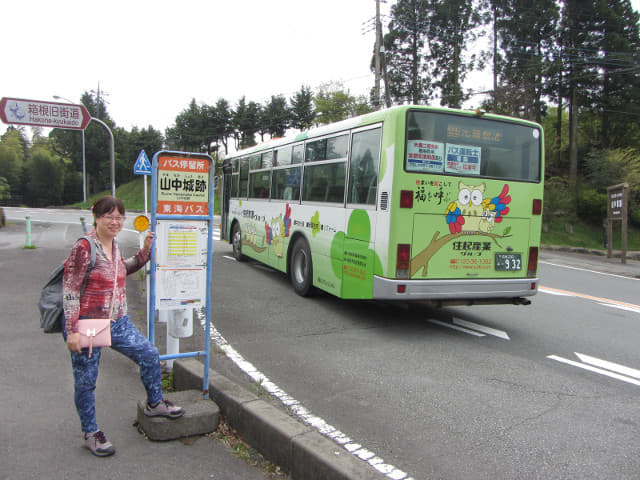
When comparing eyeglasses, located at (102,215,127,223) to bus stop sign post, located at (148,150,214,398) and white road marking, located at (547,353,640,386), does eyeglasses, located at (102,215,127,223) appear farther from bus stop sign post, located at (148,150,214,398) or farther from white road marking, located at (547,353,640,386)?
white road marking, located at (547,353,640,386)

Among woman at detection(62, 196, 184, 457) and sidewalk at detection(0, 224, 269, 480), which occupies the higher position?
woman at detection(62, 196, 184, 457)

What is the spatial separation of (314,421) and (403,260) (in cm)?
291

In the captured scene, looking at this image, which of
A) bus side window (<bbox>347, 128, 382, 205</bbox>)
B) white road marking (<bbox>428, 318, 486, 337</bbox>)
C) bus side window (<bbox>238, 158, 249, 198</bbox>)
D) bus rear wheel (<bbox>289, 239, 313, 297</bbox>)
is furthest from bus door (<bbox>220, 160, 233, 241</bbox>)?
white road marking (<bbox>428, 318, 486, 337</bbox>)

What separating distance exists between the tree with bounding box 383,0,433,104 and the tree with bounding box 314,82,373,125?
32.9 feet

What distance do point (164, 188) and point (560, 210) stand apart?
30478 mm

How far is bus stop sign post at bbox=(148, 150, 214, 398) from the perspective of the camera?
12.5ft

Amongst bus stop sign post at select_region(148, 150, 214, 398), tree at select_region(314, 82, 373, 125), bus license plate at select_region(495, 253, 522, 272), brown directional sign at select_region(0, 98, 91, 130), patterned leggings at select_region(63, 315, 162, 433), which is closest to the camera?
patterned leggings at select_region(63, 315, 162, 433)

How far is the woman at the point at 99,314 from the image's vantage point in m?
3.00

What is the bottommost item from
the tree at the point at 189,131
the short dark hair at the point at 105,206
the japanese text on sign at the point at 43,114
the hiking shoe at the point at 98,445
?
the hiking shoe at the point at 98,445

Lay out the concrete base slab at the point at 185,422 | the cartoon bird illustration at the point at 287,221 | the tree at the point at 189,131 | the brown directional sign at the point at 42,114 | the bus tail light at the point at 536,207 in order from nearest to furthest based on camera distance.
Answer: the concrete base slab at the point at 185,422
the bus tail light at the point at 536,207
the brown directional sign at the point at 42,114
the cartoon bird illustration at the point at 287,221
the tree at the point at 189,131

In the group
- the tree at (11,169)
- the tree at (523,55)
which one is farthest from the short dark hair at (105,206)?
the tree at (11,169)

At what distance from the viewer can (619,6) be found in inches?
1289

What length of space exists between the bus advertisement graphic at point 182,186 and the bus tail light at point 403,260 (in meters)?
3.02

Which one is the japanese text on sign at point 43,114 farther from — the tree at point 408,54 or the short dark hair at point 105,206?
the tree at point 408,54
